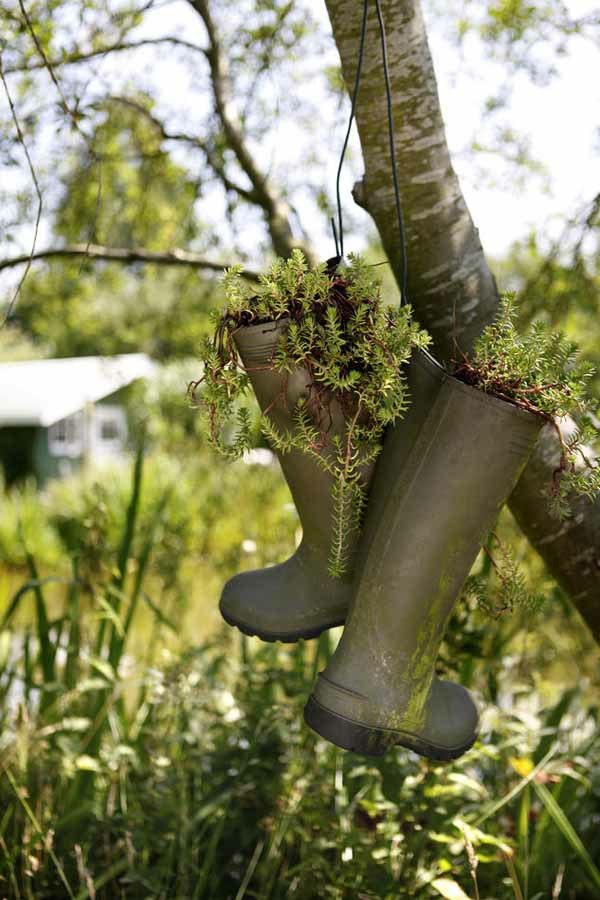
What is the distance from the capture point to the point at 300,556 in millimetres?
1042

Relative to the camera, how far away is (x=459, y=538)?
2.98 feet

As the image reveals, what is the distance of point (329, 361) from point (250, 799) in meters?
1.28

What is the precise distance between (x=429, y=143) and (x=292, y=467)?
1.88ft

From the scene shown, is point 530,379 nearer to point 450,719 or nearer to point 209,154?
point 450,719

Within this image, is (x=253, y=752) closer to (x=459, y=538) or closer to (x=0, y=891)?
(x=0, y=891)

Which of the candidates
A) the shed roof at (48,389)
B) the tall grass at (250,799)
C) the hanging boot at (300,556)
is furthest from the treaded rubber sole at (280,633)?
the shed roof at (48,389)

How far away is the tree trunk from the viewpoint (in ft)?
3.98

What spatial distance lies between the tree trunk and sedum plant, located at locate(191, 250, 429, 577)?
13.1 inches

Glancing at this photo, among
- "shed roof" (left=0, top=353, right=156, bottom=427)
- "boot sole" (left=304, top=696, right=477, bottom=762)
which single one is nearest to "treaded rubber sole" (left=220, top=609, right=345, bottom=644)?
"boot sole" (left=304, top=696, right=477, bottom=762)

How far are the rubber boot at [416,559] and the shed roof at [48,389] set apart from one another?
1020 cm

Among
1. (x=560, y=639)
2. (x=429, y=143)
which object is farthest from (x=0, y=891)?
(x=560, y=639)

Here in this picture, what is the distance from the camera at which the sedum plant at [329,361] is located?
869 millimetres

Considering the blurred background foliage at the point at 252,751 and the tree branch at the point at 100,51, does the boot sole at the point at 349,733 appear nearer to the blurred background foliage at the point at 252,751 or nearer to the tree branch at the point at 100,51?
the blurred background foliage at the point at 252,751

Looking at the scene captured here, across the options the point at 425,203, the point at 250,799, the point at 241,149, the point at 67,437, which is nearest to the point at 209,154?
the point at 241,149
